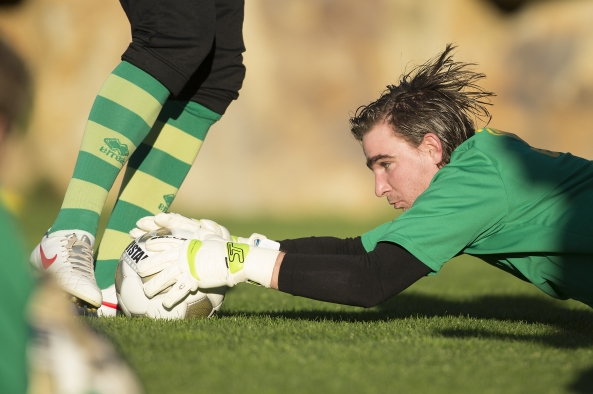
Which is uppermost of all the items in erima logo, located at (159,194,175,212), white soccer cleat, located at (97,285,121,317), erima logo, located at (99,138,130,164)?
erima logo, located at (99,138,130,164)

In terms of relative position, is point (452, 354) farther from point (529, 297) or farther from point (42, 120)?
point (42, 120)

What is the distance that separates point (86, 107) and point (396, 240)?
12.5 metres

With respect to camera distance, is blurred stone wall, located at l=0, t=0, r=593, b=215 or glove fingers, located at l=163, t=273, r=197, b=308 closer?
glove fingers, located at l=163, t=273, r=197, b=308

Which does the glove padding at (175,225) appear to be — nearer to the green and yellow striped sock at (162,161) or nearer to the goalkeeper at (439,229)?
the goalkeeper at (439,229)

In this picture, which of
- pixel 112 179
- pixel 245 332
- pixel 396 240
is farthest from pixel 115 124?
pixel 396 240

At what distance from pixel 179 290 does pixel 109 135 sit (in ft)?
2.42

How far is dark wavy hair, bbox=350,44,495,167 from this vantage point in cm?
286

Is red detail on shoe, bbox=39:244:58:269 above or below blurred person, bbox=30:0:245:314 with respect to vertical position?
below

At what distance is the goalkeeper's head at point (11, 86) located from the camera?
1557 mm

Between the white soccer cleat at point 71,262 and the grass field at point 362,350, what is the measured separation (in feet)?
0.39

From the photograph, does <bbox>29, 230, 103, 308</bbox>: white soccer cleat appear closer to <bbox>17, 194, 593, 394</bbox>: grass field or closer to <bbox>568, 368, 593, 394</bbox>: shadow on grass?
<bbox>17, 194, 593, 394</bbox>: grass field

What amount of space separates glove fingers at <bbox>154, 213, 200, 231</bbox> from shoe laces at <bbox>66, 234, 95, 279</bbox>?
0.96 feet

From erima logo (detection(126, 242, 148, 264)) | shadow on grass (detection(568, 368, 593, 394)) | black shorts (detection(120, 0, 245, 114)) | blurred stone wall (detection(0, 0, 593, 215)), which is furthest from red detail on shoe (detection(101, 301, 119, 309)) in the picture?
blurred stone wall (detection(0, 0, 593, 215))

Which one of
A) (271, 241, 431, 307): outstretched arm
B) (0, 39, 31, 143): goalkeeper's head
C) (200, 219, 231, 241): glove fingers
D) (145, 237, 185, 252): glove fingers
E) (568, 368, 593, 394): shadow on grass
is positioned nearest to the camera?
(0, 39, 31, 143): goalkeeper's head
